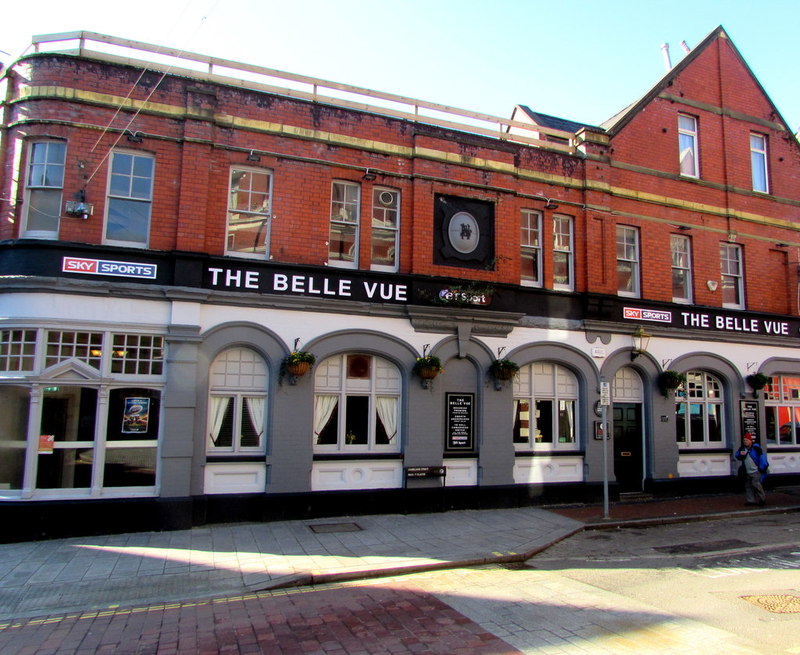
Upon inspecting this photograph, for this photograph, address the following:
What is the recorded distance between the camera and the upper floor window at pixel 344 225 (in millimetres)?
12555

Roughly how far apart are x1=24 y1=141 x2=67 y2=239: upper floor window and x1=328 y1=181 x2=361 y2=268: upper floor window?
5.21 metres

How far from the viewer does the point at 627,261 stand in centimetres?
1539

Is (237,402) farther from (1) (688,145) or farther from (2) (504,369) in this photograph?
(1) (688,145)

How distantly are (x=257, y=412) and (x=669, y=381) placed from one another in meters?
10.3

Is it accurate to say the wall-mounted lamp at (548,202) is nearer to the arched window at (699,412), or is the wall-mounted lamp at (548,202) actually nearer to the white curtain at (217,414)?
the arched window at (699,412)

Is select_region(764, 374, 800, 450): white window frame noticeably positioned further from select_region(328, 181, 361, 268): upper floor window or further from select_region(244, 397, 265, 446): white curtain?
select_region(244, 397, 265, 446): white curtain

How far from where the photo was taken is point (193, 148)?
11352mm

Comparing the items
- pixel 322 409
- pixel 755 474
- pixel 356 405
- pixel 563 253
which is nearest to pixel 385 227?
pixel 356 405

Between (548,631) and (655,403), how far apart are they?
10127 millimetres

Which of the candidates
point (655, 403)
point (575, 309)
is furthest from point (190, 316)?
point (655, 403)

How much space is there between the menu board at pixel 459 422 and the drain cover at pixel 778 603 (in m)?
6.39

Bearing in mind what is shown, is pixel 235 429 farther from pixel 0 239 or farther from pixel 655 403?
pixel 655 403

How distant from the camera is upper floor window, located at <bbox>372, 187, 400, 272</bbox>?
12945 mm

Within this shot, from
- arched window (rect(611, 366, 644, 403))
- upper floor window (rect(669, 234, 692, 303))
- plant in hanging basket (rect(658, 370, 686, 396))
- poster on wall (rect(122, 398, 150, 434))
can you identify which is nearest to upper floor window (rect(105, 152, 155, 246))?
poster on wall (rect(122, 398, 150, 434))
